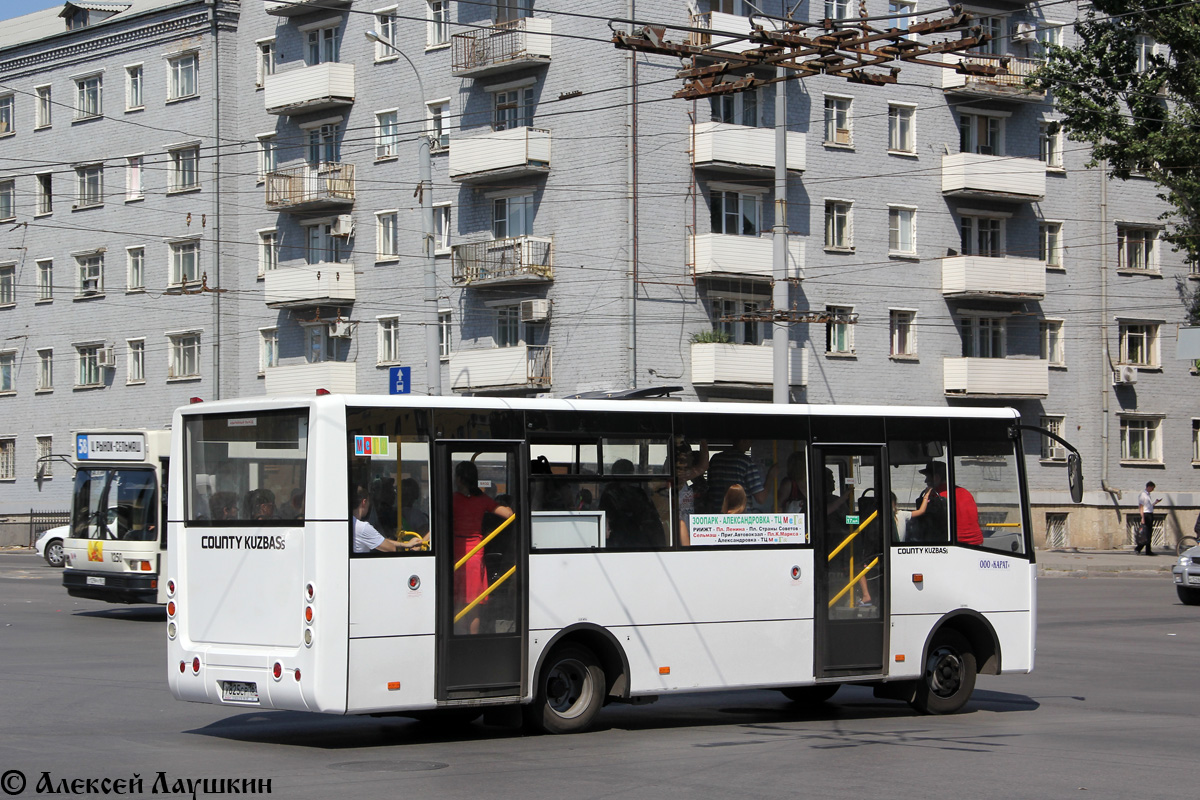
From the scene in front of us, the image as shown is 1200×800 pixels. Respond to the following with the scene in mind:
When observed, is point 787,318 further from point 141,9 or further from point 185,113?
point 141,9

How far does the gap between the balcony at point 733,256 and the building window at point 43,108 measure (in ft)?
88.4

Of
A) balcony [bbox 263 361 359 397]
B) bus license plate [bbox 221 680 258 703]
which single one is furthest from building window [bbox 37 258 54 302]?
bus license plate [bbox 221 680 258 703]

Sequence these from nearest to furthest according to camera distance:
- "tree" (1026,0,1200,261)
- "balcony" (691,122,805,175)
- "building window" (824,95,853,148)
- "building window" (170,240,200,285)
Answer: "tree" (1026,0,1200,261)
"balcony" (691,122,805,175)
"building window" (824,95,853,148)
"building window" (170,240,200,285)

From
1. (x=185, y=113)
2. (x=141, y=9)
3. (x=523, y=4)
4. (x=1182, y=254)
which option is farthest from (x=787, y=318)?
(x=141, y=9)

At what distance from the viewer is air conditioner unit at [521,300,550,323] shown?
4025 centimetres

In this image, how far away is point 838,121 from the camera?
1706 inches

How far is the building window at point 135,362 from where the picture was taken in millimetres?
52531

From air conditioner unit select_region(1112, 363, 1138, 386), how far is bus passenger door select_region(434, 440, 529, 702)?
128ft

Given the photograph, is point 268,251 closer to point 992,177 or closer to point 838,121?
point 838,121

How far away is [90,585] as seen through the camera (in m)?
24.0

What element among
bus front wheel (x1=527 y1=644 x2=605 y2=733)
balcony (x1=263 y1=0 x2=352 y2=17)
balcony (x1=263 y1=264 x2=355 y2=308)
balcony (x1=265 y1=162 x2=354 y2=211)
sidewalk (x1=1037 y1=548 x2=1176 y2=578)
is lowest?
sidewalk (x1=1037 y1=548 x2=1176 y2=578)

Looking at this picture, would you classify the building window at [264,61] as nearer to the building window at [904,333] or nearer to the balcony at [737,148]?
the balcony at [737,148]

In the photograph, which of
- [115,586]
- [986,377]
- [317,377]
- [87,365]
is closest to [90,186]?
[87,365]

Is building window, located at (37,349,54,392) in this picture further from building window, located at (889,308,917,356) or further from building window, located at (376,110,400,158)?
building window, located at (889,308,917,356)
